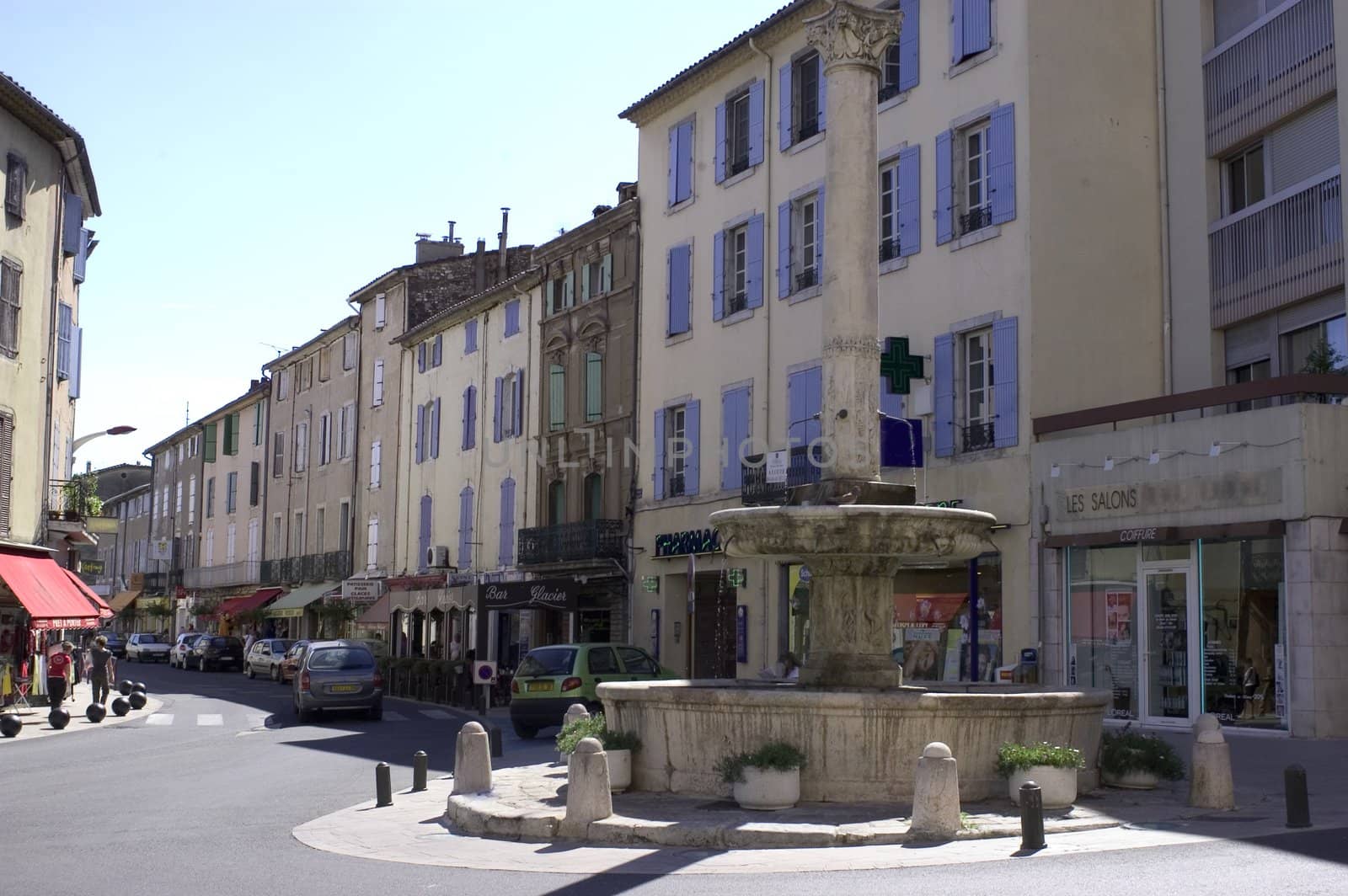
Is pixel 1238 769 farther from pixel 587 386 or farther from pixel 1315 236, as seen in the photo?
pixel 587 386

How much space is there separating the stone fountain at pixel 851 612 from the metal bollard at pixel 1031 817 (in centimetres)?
166

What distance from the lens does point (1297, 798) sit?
37.3ft

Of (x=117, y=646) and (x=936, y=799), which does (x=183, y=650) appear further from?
(x=936, y=799)

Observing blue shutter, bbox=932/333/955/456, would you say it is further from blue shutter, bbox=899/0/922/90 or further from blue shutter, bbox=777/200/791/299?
blue shutter, bbox=777/200/791/299

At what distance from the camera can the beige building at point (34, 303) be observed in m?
30.7

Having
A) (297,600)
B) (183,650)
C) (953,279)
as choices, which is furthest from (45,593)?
(183,650)

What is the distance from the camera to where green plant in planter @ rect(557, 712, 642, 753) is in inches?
523

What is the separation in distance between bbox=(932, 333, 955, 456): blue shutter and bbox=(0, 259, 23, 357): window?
17.7m

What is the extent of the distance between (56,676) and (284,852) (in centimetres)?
2002

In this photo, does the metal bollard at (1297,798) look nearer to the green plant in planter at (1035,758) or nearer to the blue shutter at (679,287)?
the green plant in planter at (1035,758)

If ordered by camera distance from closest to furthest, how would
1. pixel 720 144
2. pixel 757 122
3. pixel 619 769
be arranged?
pixel 619 769, pixel 757 122, pixel 720 144

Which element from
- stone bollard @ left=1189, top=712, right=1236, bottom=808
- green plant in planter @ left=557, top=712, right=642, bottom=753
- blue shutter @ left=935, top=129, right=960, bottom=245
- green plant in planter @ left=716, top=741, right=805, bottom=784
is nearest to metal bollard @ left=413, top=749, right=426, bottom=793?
green plant in planter @ left=557, top=712, right=642, bottom=753

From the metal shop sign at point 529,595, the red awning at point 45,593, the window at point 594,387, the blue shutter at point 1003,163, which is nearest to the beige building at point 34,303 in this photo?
the red awning at point 45,593

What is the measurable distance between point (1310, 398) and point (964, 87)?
7966mm
